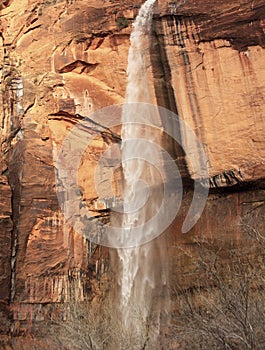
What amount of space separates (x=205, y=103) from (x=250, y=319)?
7.57 metres

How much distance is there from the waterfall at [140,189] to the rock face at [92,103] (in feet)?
1.16

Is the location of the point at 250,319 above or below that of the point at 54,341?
above

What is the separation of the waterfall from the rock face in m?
0.35

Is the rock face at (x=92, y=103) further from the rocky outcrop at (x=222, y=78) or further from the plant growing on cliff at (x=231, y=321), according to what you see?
the plant growing on cliff at (x=231, y=321)

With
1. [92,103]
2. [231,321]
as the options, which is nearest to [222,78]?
[92,103]

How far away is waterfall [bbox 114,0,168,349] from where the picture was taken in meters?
16.2

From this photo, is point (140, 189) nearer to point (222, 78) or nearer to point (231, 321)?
point (222, 78)

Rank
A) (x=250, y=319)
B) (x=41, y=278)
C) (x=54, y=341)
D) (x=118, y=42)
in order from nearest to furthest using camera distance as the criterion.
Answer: (x=250, y=319) < (x=54, y=341) < (x=41, y=278) < (x=118, y=42)

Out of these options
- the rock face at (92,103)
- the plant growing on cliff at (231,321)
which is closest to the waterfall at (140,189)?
the rock face at (92,103)

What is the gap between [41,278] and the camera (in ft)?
54.6

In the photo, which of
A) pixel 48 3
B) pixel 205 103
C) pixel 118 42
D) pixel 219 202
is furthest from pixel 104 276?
pixel 48 3

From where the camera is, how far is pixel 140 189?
1731cm

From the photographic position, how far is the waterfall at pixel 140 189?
53.0 feet

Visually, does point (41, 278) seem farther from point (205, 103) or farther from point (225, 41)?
point (225, 41)
